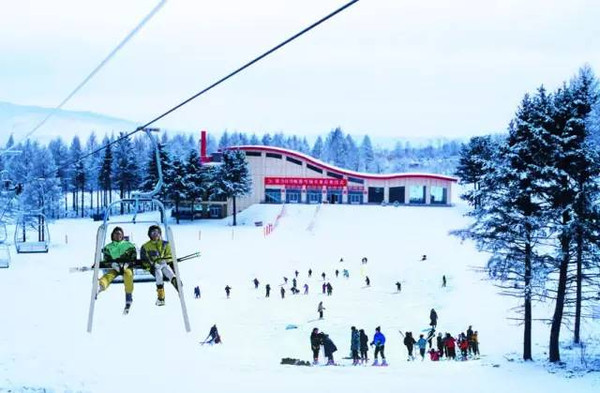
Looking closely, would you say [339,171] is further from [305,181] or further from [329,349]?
[329,349]

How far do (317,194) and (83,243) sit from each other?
3897 centimetres

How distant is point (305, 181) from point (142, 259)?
7968 centimetres

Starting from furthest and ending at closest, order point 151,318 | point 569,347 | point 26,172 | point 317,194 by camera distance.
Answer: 1. point 26,172
2. point 317,194
3. point 151,318
4. point 569,347

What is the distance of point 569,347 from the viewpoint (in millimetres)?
25297

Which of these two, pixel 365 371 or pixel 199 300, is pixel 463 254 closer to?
pixel 199 300

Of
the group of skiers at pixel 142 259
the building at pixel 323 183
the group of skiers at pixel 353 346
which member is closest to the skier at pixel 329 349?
the group of skiers at pixel 353 346

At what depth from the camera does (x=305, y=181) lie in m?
89.9

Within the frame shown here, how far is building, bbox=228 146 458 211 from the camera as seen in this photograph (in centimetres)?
8888

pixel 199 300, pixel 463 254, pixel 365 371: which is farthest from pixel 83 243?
pixel 365 371

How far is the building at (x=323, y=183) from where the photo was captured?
88875 millimetres

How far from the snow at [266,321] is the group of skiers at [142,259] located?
6.39m

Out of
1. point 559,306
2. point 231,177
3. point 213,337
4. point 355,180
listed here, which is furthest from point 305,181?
point 559,306

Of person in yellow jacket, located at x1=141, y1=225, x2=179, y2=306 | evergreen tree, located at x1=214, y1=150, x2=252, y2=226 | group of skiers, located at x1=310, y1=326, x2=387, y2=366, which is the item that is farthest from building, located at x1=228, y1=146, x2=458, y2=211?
person in yellow jacket, located at x1=141, y1=225, x2=179, y2=306

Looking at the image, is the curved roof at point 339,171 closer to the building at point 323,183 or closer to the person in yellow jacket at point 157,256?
the building at point 323,183
